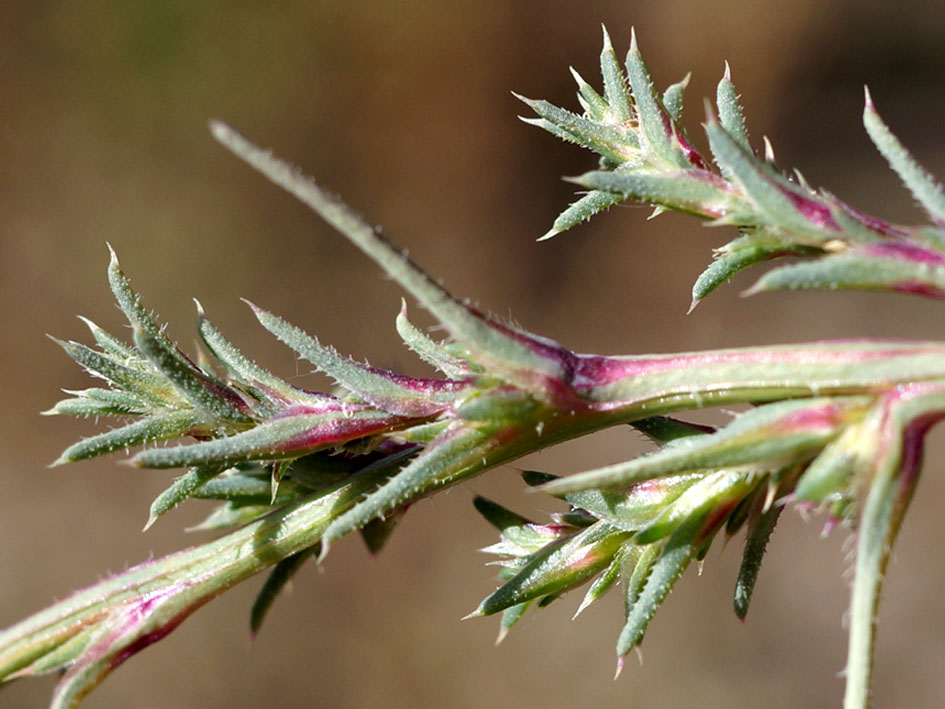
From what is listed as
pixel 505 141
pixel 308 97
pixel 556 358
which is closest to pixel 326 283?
pixel 308 97

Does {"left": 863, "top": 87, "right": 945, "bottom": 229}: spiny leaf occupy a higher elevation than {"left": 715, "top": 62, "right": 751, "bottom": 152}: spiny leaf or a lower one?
lower

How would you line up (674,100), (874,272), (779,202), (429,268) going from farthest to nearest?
(429,268) → (674,100) → (779,202) → (874,272)

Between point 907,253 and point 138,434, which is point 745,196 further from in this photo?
point 138,434

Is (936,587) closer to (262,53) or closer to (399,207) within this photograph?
(399,207)

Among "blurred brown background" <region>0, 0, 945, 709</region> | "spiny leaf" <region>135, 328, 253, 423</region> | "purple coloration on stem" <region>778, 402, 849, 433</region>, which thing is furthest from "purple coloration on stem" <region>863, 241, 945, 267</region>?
"blurred brown background" <region>0, 0, 945, 709</region>

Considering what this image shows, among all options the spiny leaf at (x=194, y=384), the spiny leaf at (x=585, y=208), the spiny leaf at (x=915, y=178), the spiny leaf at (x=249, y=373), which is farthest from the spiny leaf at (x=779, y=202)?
the spiny leaf at (x=194, y=384)

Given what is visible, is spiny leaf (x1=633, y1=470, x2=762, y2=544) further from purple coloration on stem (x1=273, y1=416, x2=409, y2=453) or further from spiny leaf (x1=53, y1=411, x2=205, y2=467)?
spiny leaf (x1=53, y1=411, x2=205, y2=467)

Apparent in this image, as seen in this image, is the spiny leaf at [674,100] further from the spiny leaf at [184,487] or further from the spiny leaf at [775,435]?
the spiny leaf at [184,487]

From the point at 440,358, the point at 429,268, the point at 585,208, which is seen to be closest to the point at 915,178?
the point at 585,208
